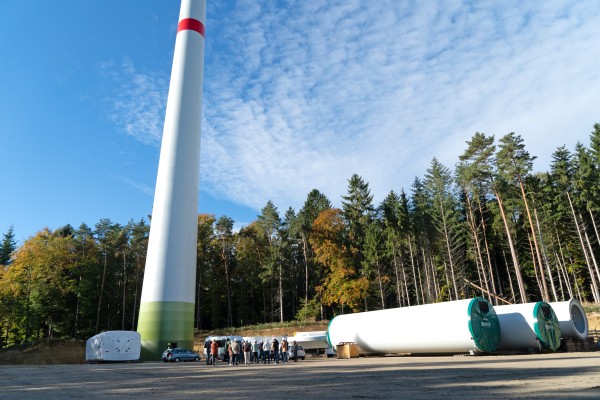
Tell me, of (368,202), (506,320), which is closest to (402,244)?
(368,202)

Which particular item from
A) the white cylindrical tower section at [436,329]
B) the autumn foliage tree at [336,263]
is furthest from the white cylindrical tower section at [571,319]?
the autumn foliage tree at [336,263]

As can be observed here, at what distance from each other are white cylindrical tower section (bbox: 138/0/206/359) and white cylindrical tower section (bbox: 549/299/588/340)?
23.0 meters

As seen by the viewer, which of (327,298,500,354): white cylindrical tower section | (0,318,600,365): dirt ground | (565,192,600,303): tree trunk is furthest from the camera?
(565,192,600,303): tree trunk

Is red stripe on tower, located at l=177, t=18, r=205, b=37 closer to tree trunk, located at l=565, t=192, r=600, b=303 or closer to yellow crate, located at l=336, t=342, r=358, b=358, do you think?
yellow crate, located at l=336, t=342, r=358, b=358

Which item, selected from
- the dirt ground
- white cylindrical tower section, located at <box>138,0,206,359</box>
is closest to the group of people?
white cylindrical tower section, located at <box>138,0,206,359</box>

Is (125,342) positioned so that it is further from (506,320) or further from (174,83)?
(506,320)

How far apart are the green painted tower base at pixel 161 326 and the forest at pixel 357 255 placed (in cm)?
2405

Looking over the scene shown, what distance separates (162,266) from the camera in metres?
27.4

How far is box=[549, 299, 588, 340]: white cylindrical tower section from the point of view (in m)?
23.6

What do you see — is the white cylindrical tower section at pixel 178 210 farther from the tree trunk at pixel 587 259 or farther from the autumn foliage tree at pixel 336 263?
the tree trunk at pixel 587 259

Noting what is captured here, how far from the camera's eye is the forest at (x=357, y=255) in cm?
4922

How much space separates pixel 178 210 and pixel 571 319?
2531cm

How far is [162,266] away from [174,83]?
1413 centimetres

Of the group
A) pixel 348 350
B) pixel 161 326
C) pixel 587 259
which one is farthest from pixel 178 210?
pixel 587 259
